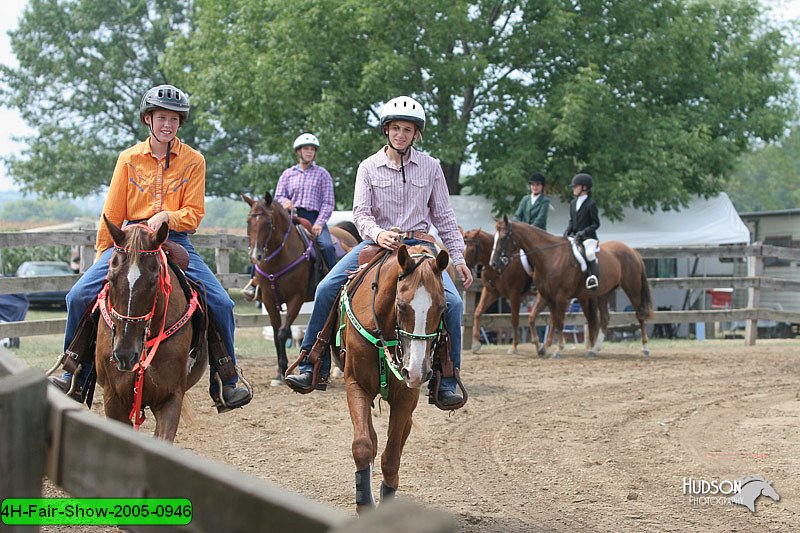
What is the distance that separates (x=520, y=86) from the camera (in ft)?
80.2

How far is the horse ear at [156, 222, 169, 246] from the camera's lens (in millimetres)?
5305

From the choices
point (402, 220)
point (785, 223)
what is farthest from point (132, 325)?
point (785, 223)

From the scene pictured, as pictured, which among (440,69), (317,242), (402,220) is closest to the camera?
(402,220)

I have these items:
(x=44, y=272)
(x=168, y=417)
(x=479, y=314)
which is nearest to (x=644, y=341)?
(x=479, y=314)

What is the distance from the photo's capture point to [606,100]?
23.4m

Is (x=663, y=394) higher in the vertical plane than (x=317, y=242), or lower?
lower

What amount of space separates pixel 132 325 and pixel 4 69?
141 ft

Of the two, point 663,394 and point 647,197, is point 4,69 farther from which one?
point 663,394

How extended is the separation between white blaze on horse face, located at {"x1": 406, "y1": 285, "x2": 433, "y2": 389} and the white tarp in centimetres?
1806

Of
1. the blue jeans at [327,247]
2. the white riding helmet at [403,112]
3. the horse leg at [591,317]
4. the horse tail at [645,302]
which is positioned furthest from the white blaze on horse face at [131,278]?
the horse tail at [645,302]

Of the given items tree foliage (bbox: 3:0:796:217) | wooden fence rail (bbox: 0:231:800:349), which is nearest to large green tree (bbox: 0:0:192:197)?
tree foliage (bbox: 3:0:796:217)

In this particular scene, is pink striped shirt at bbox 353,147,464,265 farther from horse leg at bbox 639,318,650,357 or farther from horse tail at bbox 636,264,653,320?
horse tail at bbox 636,264,653,320

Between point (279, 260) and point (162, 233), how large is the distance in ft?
20.1

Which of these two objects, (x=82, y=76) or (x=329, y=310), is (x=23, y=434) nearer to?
(x=329, y=310)
